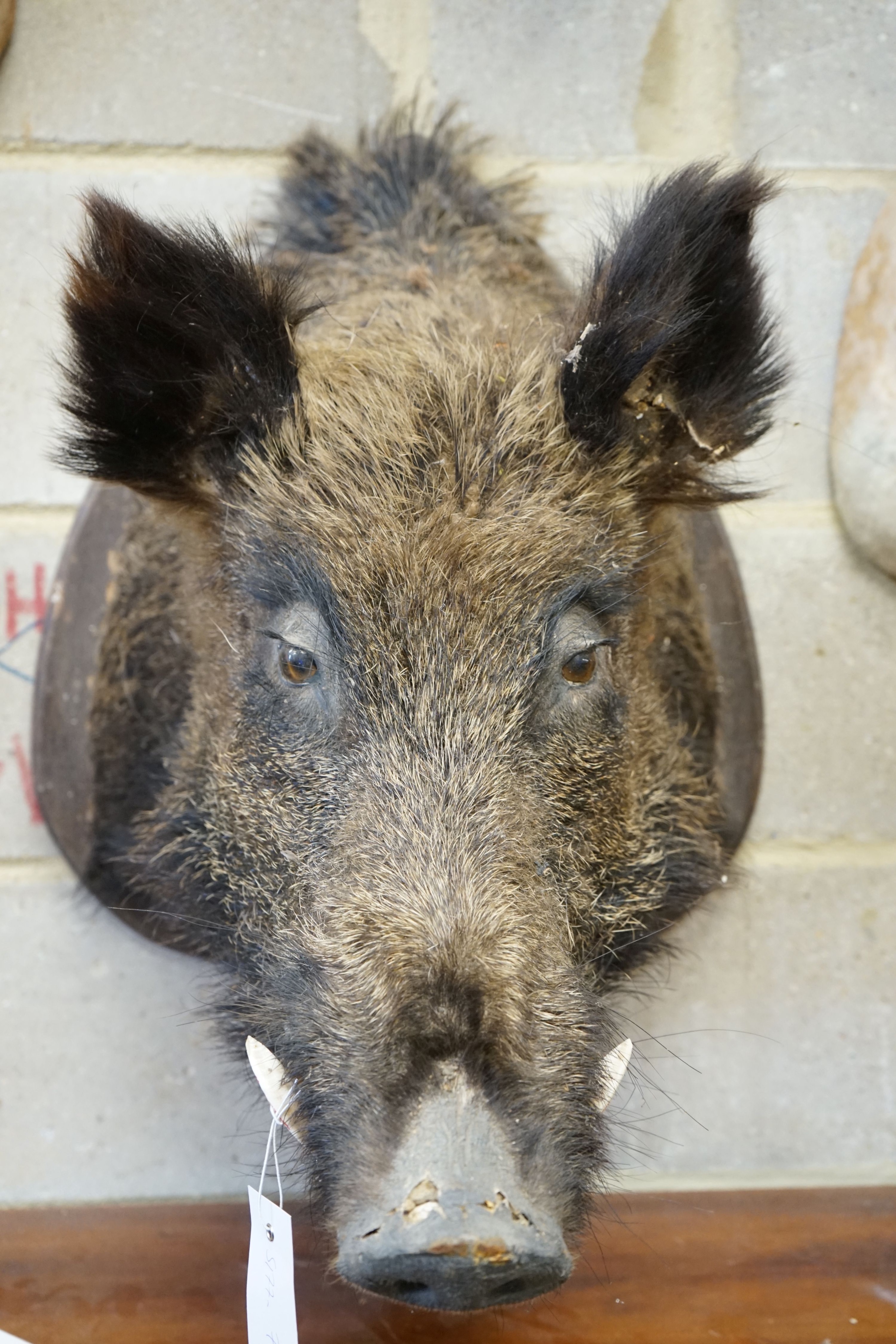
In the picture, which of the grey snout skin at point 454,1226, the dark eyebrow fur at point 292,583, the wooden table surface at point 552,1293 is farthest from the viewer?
the wooden table surface at point 552,1293

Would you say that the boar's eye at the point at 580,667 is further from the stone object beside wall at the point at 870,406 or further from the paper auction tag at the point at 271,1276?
the stone object beside wall at the point at 870,406

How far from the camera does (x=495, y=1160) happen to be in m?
0.95

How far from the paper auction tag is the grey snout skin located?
205mm

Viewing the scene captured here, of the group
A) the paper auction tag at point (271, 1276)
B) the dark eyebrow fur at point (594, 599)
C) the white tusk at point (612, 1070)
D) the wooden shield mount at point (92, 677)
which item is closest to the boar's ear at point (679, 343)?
the dark eyebrow fur at point (594, 599)

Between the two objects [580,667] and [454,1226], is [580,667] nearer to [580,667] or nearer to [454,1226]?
[580,667]

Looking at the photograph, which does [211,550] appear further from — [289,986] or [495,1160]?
[495,1160]

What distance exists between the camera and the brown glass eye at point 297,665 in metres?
1.35

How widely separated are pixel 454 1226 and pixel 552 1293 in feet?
2.18

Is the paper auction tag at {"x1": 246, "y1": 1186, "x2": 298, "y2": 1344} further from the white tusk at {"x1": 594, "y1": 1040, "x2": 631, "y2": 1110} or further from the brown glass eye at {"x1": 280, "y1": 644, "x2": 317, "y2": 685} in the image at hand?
the brown glass eye at {"x1": 280, "y1": 644, "x2": 317, "y2": 685}

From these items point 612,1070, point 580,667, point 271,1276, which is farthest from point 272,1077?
point 580,667

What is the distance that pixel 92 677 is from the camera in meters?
1.89

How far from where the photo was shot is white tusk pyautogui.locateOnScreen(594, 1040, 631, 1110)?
1215 millimetres

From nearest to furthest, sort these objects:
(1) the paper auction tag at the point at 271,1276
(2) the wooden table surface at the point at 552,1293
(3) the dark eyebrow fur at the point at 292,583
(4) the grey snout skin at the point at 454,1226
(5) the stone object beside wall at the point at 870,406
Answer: (4) the grey snout skin at the point at 454,1226 → (1) the paper auction tag at the point at 271,1276 → (3) the dark eyebrow fur at the point at 292,583 → (2) the wooden table surface at the point at 552,1293 → (5) the stone object beside wall at the point at 870,406

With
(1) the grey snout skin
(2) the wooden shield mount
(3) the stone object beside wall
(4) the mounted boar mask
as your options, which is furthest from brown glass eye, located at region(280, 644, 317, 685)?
(3) the stone object beside wall
